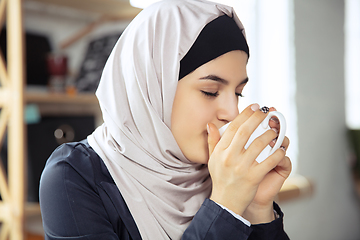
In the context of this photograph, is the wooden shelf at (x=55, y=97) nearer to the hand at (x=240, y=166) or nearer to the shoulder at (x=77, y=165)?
the shoulder at (x=77, y=165)

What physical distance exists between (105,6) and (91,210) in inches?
54.8

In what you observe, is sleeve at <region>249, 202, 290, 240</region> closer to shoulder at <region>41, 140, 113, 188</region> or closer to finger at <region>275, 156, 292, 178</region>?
finger at <region>275, 156, 292, 178</region>

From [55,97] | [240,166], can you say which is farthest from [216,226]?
[55,97]

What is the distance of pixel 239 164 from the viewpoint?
0.68 m

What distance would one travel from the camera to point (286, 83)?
2564mm

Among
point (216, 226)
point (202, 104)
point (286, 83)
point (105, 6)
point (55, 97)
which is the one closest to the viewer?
point (216, 226)

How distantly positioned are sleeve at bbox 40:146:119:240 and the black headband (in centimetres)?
36

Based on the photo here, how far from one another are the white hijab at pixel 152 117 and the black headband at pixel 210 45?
17 millimetres

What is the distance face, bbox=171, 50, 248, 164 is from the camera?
0.77 meters

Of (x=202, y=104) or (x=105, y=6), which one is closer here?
(x=202, y=104)

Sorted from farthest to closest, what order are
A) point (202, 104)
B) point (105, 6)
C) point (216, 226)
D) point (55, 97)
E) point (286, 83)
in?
1. point (286, 83)
2. point (105, 6)
3. point (55, 97)
4. point (202, 104)
5. point (216, 226)

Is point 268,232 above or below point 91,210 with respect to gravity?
below

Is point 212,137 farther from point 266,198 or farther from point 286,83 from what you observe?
point 286,83

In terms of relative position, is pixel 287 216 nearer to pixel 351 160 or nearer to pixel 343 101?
pixel 351 160
